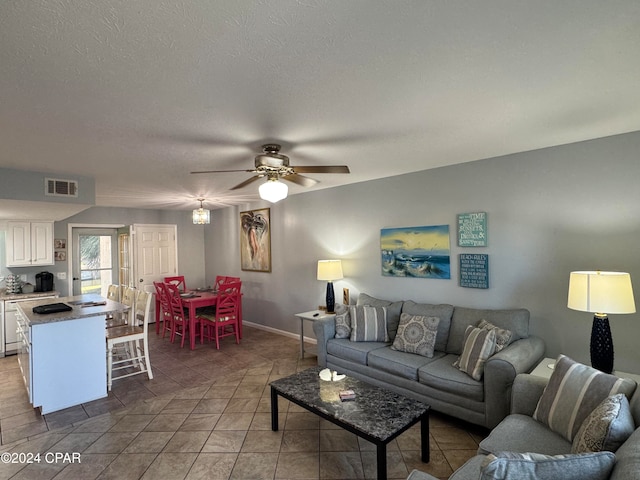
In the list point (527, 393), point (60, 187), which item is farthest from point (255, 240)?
point (527, 393)

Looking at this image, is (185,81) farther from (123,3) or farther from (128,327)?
(128,327)

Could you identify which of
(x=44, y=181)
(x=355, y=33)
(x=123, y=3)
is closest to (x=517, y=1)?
(x=355, y=33)

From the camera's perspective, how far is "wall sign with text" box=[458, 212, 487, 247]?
3.52 meters

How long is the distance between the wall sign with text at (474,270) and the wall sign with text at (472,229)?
0.13 metres

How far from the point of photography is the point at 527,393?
87.2 inches

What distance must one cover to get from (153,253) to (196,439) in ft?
16.4

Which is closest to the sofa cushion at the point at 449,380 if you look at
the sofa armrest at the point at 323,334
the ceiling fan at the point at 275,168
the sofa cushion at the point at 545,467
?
the sofa armrest at the point at 323,334

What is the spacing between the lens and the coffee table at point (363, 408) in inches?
82.3

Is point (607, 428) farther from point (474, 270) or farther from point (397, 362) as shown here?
point (474, 270)

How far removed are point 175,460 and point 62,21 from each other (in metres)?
2.71

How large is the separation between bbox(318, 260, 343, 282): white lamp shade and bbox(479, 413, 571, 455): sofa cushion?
2.75 metres

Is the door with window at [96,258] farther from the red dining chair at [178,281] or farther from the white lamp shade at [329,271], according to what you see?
the white lamp shade at [329,271]

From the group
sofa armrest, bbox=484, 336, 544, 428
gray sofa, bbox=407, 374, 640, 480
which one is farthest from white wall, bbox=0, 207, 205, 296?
gray sofa, bbox=407, 374, 640, 480

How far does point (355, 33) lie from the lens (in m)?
1.42
